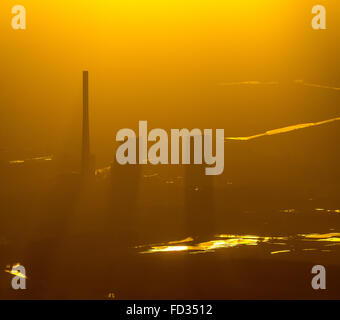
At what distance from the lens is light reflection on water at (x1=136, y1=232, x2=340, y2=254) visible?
279cm

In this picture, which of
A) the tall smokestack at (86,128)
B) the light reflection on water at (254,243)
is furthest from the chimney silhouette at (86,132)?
the light reflection on water at (254,243)

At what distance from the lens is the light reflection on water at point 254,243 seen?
110 inches

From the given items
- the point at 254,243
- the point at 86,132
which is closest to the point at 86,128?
the point at 86,132

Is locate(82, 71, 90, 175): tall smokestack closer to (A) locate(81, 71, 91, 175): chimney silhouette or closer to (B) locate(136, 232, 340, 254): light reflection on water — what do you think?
(A) locate(81, 71, 91, 175): chimney silhouette

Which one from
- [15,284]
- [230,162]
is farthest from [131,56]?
[15,284]

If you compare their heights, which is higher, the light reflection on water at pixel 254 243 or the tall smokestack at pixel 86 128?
the tall smokestack at pixel 86 128

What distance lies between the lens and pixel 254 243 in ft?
9.23

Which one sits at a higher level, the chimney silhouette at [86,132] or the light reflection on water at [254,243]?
the chimney silhouette at [86,132]

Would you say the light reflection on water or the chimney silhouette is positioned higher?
the chimney silhouette

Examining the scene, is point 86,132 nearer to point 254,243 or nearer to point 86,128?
point 86,128

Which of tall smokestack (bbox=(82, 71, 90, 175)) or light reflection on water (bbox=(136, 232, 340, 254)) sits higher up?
tall smokestack (bbox=(82, 71, 90, 175))

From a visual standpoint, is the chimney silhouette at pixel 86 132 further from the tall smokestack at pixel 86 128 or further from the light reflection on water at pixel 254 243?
the light reflection on water at pixel 254 243

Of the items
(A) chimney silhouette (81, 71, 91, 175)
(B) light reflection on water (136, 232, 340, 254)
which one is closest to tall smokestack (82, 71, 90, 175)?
(A) chimney silhouette (81, 71, 91, 175)

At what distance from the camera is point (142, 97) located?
9.48ft
